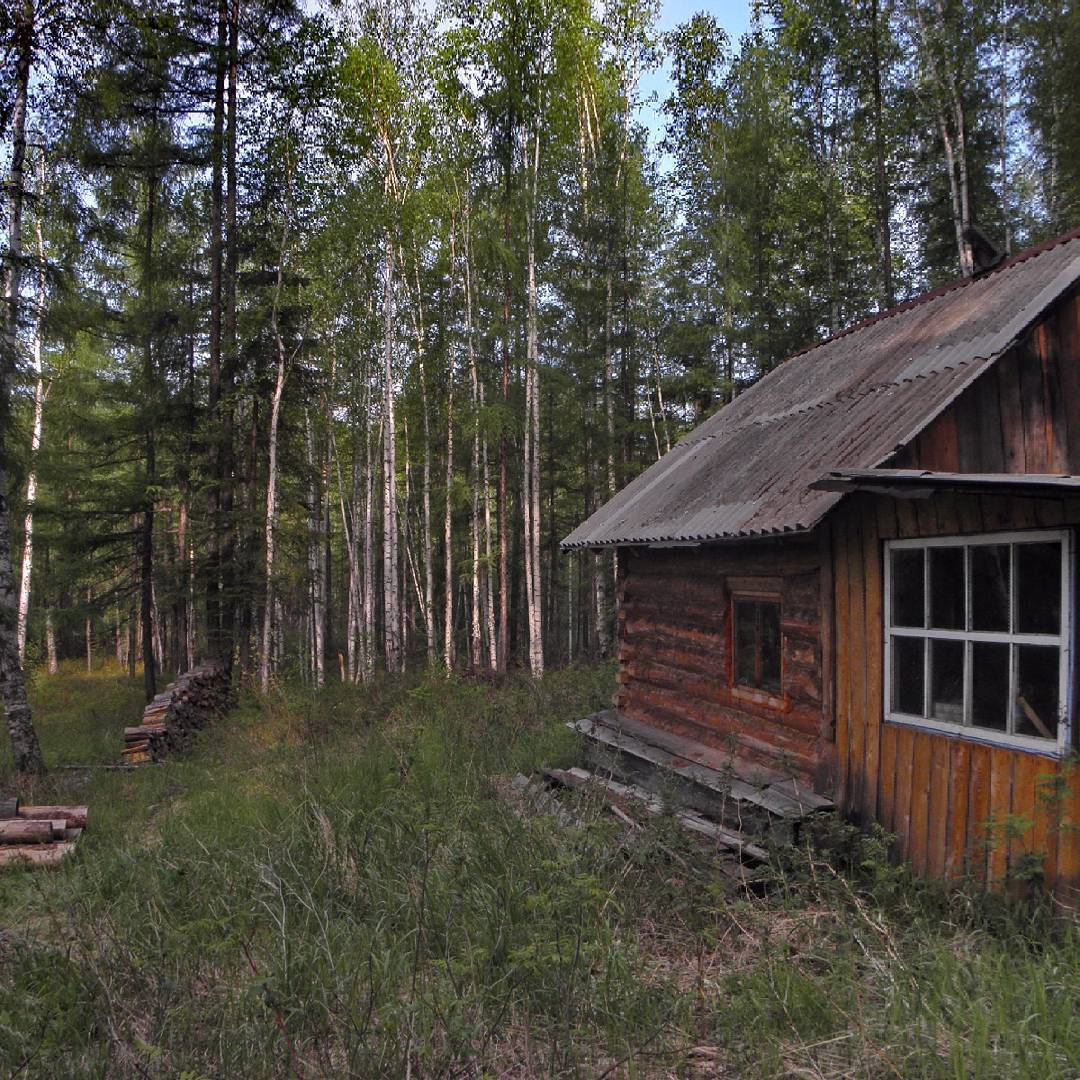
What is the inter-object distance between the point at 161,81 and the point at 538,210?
26.9 feet

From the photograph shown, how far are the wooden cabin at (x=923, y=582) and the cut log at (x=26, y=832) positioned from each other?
6570 millimetres

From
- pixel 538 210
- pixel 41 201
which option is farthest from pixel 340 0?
pixel 41 201

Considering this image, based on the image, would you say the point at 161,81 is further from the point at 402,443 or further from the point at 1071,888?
the point at 1071,888

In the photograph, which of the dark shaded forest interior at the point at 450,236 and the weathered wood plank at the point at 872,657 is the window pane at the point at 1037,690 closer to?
the weathered wood plank at the point at 872,657

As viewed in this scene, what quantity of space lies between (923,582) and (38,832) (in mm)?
8222

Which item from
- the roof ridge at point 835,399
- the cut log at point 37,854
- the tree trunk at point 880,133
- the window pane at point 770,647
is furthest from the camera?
the tree trunk at point 880,133

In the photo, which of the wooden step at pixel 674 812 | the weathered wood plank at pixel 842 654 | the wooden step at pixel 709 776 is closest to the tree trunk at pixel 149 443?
the wooden step at pixel 709 776

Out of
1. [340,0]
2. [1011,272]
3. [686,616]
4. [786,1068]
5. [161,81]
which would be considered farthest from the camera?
[340,0]

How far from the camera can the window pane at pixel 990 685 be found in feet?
16.4

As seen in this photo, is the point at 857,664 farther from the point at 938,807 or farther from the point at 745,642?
the point at 745,642

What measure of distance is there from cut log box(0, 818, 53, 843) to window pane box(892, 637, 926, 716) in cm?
780

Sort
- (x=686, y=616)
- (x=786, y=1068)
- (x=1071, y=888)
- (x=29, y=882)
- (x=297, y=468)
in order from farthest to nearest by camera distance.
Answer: (x=297, y=468) < (x=686, y=616) < (x=29, y=882) < (x=1071, y=888) < (x=786, y=1068)

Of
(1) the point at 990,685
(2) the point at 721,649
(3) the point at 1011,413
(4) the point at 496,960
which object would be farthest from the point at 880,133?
(4) the point at 496,960

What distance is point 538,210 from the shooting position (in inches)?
708
